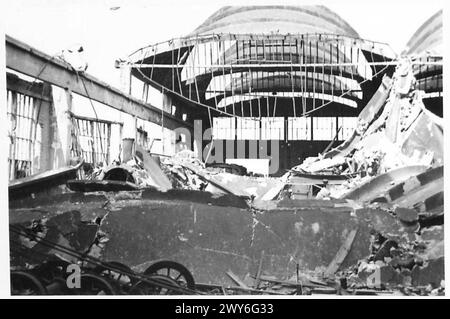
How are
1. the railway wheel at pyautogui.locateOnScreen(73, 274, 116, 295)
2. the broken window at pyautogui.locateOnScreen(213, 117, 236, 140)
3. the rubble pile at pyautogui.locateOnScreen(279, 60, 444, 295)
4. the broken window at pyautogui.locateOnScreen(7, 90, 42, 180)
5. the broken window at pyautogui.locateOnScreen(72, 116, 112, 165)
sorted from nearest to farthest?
the rubble pile at pyautogui.locateOnScreen(279, 60, 444, 295) < the railway wheel at pyautogui.locateOnScreen(73, 274, 116, 295) < the broken window at pyautogui.locateOnScreen(7, 90, 42, 180) < the broken window at pyautogui.locateOnScreen(213, 117, 236, 140) < the broken window at pyautogui.locateOnScreen(72, 116, 112, 165)

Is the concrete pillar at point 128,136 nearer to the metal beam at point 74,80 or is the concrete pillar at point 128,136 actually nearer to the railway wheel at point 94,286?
the metal beam at point 74,80

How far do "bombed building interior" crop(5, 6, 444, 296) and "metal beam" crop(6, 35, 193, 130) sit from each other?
13 millimetres

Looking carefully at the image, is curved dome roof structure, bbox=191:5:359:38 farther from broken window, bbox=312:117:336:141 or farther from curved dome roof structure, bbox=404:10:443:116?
broken window, bbox=312:117:336:141

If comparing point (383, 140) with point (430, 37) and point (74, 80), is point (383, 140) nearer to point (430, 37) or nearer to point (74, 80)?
point (430, 37)

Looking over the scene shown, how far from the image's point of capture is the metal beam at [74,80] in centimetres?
608

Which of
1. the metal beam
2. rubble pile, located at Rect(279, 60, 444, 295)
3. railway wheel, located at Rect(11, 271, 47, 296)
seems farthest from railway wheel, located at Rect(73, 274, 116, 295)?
rubble pile, located at Rect(279, 60, 444, 295)

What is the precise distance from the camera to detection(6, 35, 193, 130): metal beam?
6.08 metres

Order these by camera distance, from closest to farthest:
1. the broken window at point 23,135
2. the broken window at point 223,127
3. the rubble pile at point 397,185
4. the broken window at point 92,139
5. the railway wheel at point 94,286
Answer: the rubble pile at point 397,185 < the railway wheel at point 94,286 < the broken window at point 23,135 < the broken window at point 223,127 < the broken window at point 92,139

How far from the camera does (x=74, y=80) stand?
637 centimetres

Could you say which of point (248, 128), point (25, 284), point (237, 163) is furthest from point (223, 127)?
point (25, 284)

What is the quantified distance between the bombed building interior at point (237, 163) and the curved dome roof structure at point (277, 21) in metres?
0.02

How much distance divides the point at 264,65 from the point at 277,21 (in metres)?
0.51

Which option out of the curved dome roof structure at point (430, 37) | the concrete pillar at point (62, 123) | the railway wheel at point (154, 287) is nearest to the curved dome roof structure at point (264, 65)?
the curved dome roof structure at point (430, 37)

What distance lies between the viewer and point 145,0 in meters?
6.11
